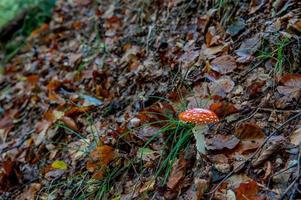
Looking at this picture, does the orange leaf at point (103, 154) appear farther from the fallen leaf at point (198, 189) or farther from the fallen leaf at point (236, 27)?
the fallen leaf at point (236, 27)

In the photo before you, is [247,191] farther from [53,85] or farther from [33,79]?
[33,79]

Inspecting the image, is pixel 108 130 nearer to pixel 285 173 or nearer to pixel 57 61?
pixel 285 173

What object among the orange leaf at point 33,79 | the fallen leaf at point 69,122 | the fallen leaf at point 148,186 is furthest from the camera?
the orange leaf at point 33,79

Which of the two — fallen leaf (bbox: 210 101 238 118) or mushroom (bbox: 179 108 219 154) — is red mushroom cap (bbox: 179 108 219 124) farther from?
fallen leaf (bbox: 210 101 238 118)

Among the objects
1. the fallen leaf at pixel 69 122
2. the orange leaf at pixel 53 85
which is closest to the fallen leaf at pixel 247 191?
the fallen leaf at pixel 69 122

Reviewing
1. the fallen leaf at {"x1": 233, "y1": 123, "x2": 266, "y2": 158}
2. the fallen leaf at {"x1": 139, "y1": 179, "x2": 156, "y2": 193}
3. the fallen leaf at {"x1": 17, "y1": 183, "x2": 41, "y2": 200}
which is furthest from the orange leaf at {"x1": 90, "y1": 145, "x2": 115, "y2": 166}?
the fallen leaf at {"x1": 233, "y1": 123, "x2": 266, "y2": 158}

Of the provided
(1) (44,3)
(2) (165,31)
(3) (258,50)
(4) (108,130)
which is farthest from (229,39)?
(1) (44,3)

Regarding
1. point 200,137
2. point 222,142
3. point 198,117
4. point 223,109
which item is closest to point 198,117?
point 198,117
